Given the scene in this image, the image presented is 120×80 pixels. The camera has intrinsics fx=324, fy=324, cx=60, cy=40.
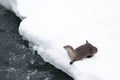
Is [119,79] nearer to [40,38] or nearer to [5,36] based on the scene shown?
[40,38]

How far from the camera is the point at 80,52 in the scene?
7.07m

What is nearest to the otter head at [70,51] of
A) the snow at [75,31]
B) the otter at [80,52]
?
the otter at [80,52]

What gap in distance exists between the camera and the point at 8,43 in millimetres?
8352

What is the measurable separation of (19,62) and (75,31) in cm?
157

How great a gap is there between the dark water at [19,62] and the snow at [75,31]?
183 millimetres

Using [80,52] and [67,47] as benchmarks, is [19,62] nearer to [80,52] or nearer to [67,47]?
[67,47]

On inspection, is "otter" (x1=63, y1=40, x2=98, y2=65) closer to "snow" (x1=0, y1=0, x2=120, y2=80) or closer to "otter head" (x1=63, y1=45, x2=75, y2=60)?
"otter head" (x1=63, y1=45, x2=75, y2=60)

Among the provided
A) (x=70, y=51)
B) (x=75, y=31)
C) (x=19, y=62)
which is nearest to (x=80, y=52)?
(x=70, y=51)

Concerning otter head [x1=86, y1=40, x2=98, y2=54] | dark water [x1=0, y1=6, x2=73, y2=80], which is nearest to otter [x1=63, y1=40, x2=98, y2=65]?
otter head [x1=86, y1=40, x2=98, y2=54]

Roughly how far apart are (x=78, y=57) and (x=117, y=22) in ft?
6.54

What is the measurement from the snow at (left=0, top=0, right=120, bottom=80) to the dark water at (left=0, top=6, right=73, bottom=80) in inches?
7.2

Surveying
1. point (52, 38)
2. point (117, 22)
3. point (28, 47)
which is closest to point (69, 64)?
point (52, 38)

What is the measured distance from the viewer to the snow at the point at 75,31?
6922 millimetres

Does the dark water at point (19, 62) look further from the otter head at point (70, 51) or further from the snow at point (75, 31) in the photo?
the otter head at point (70, 51)
